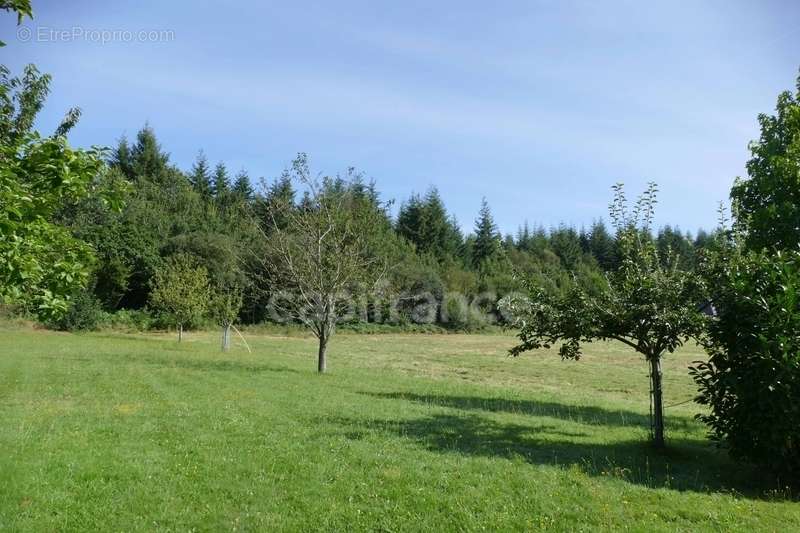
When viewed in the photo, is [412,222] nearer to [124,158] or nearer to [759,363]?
[124,158]

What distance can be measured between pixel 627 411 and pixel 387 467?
1007cm

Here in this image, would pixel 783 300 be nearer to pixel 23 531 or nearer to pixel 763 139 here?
pixel 23 531

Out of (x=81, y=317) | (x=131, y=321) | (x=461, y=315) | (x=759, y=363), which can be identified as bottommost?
(x=131, y=321)

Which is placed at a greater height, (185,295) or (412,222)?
(412,222)

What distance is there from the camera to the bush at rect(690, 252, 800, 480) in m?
7.70

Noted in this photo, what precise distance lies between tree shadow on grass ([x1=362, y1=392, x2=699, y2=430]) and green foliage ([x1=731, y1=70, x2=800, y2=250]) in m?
5.08

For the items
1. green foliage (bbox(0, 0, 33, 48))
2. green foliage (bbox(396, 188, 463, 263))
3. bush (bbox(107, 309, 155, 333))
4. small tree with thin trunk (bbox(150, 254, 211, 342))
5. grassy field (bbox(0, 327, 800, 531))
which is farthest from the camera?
green foliage (bbox(396, 188, 463, 263))

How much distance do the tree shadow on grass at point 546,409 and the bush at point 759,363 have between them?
15.6 feet

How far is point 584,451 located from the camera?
32.5 ft

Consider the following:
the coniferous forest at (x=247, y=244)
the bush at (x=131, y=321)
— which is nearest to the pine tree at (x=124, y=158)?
the coniferous forest at (x=247, y=244)

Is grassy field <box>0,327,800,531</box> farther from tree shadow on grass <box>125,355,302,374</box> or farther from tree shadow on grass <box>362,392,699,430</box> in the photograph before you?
tree shadow on grass <box>125,355,302,374</box>

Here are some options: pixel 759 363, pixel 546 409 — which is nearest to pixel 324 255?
pixel 546 409

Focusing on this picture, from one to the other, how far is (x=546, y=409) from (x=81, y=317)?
131ft

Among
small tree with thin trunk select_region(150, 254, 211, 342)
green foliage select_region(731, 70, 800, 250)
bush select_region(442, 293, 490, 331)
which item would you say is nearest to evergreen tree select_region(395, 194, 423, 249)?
bush select_region(442, 293, 490, 331)
